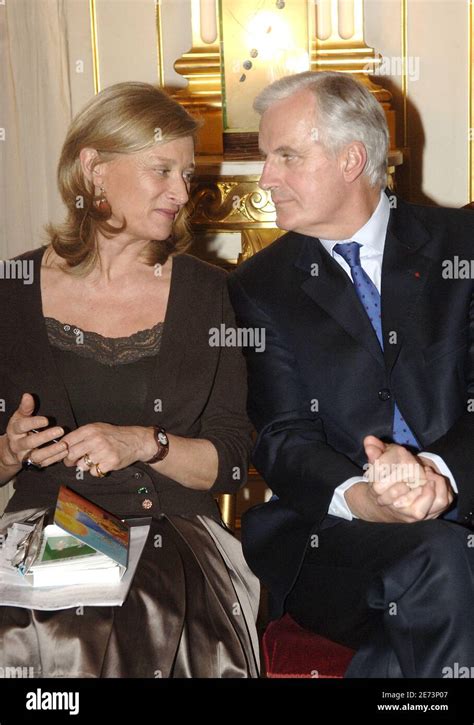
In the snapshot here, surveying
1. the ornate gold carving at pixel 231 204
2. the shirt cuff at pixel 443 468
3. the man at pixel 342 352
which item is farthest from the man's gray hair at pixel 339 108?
the ornate gold carving at pixel 231 204

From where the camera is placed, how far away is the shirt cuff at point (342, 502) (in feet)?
7.01

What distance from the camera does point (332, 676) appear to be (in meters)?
2.05

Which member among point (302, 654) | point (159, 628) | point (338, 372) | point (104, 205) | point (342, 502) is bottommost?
point (302, 654)

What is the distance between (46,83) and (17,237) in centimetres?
71

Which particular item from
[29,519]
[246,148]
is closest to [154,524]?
[29,519]

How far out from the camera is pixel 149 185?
7.70 ft

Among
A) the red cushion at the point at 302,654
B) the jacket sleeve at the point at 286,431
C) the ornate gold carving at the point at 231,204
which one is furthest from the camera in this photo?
the ornate gold carving at the point at 231,204

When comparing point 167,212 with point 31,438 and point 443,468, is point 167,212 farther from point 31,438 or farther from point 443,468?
point 443,468

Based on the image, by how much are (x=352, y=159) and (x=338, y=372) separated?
0.48 meters

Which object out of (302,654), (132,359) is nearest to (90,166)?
(132,359)

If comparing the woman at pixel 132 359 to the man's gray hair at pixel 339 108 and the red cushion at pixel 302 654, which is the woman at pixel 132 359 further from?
the man's gray hair at pixel 339 108

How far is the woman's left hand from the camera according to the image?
2.13 meters

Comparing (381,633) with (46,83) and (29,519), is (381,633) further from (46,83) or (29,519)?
(46,83)

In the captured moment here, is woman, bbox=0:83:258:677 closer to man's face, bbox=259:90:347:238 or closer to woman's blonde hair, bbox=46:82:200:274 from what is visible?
woman's blonde hair, bbox=46:82:200:274
